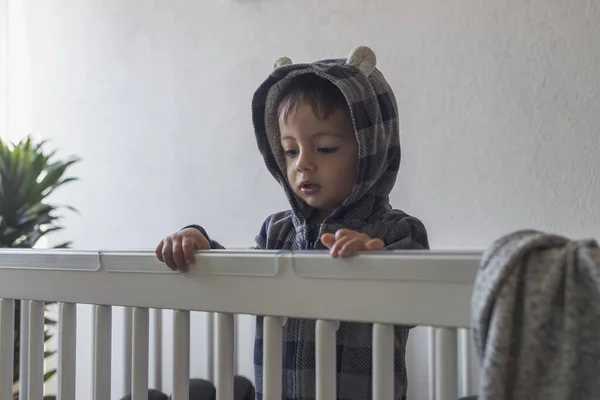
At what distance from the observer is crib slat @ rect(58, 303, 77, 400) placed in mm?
675

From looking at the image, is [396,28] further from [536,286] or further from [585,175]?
[536,286]

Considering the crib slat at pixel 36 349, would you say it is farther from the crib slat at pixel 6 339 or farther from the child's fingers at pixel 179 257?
the child's fingers at pixel 179 257

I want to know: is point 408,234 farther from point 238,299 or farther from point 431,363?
point 431,363

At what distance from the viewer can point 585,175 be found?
1.19 m

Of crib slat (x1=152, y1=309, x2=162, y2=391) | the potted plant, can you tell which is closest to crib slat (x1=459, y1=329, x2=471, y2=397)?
crib slat (x1=152, y1=309, x2=162, y2=391)

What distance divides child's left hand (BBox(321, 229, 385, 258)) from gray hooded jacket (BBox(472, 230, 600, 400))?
0.14m

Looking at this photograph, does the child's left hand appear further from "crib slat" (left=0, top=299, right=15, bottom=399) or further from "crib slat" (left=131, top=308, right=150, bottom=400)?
"crib slat" (left=0, top=299, right=15, bottom=399)

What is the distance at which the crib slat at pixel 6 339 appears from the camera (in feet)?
2.39

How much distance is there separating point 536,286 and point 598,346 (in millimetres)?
54

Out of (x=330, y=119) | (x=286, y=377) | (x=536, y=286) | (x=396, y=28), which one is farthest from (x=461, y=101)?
(x=536, y=286)

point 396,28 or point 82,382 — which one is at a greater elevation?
point 396,28

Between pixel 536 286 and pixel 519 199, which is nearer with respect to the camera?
pixel 536 286

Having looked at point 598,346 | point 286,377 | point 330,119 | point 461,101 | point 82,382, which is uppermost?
point 461,101

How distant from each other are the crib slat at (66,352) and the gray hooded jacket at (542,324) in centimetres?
47
